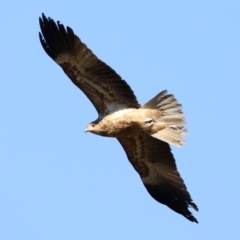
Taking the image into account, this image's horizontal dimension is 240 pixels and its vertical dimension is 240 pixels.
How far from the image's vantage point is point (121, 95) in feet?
40.7

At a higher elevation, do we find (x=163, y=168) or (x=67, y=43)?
(x=67, y=43)

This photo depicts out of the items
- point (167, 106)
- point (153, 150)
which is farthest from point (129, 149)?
point (167, 106)

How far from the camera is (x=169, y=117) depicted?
12.3 meters

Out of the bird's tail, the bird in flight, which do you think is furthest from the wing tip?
the bird's tail

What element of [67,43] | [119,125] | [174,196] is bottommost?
[174,196]

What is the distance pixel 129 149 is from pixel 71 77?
4.87 feet

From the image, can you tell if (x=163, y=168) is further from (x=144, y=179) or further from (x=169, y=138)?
(x=169, y=138)

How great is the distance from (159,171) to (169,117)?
139cm

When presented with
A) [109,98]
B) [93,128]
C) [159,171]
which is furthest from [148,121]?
[159,171]

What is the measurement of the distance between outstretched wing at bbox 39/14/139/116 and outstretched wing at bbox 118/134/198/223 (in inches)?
32.6

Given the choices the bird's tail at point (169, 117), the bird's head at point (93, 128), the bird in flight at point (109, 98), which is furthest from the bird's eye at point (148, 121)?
the bird's head at point (93, 128)

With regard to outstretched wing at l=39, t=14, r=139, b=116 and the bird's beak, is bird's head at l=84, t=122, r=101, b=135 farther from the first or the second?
outstretched wing at l=39, t=14, r=139, b=116

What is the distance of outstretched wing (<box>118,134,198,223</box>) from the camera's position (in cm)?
1317

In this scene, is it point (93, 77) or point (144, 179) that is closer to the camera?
point (93, 77)
